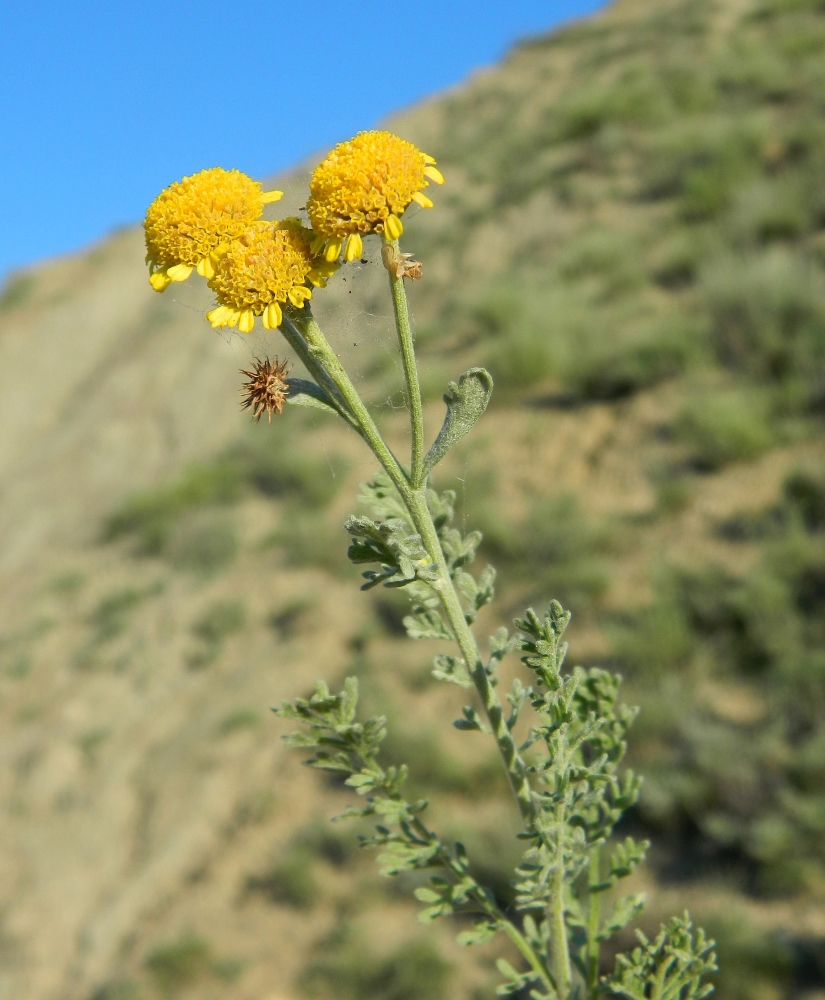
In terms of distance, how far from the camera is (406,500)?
4.33 feet

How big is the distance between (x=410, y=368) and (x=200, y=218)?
0.40 metres

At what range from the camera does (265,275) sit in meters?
1.24

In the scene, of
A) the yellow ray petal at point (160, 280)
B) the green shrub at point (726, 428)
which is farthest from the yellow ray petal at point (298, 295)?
the green shrub at point (726, 428)

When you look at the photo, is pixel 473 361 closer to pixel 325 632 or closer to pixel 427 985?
pixel 325 632

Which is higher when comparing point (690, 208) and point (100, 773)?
point (690, 208)

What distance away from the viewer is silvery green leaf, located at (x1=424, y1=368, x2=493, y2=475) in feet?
4.23

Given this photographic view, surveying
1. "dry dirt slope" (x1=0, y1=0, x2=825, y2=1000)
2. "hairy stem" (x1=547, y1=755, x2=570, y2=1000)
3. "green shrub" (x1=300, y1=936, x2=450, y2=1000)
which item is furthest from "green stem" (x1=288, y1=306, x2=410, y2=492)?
"green shrub" (x1=300, y1=936, x2=450, y2=1000)

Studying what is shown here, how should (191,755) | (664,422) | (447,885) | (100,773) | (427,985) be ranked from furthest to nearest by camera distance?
(100,773)
(191,755)
(664,422)
(427,985)
(447,885)

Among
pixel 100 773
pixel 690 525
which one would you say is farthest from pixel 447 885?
pixel 100 773

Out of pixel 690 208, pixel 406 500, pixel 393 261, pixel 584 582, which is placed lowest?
pixel 406 500

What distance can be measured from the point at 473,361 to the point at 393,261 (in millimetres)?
7027

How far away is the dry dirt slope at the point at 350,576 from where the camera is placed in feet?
17.4

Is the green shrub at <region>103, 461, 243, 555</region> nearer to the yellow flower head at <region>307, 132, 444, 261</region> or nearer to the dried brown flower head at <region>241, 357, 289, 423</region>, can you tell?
the dried brown flower head at <region>241, 357, 289, 423</region>

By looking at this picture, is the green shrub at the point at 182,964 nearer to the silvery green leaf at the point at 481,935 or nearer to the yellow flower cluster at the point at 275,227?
the silvery green leaf at the point at 481,935
